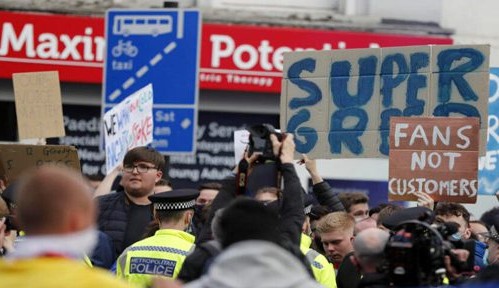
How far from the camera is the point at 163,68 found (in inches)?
487

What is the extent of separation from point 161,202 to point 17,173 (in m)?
2.25

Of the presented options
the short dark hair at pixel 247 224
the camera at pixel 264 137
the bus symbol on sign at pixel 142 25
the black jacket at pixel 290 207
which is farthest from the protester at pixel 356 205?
the short dark hair at pixel 247 224

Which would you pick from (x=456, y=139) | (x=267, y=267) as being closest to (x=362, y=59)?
(x=456, y=139)

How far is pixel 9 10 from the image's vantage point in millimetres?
17703

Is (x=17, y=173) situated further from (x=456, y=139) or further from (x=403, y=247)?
(x=403, y=247)

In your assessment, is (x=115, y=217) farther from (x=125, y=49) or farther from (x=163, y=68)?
(x=125, y=49)

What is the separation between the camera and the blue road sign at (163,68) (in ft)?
40.4

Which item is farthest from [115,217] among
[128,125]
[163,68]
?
Answer: [163,68]

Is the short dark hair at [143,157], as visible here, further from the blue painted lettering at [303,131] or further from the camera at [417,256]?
the camera at [417,256]

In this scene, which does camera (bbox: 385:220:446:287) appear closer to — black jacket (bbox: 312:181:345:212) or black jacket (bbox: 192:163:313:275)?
black jacket (bbox: 192:163:313:275)

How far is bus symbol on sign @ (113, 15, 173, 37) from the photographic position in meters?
12.5

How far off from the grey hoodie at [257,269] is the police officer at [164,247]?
319 centimetres

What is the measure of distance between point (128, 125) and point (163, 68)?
778 millimetres

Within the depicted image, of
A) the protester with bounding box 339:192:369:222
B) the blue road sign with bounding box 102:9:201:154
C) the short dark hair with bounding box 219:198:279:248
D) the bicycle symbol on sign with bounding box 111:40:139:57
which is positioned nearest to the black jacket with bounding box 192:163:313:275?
the short dark hair with bounding box 219:198:279:248
